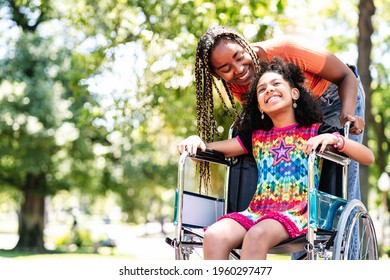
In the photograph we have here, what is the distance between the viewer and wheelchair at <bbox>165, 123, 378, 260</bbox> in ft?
10.7

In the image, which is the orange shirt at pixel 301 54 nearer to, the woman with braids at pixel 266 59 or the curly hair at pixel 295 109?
the woman with braids at pixel 266 59

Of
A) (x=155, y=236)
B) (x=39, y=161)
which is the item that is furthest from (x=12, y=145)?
(x=155, y=236)

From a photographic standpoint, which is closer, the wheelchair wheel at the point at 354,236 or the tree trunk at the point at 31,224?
the wheelchair wheel at the point at 354,236

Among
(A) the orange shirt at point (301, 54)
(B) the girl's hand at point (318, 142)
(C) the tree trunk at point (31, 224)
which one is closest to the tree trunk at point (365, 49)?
(A) the orange shirt at point (301, 54)

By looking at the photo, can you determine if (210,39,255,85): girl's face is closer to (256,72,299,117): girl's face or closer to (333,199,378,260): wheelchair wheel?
(256,72,299,117): girl's face

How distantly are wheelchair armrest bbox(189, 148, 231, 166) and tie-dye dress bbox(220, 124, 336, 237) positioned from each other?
0.19m

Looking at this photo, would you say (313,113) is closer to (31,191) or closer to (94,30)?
(94,30)

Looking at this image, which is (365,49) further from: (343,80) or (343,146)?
(343,146)

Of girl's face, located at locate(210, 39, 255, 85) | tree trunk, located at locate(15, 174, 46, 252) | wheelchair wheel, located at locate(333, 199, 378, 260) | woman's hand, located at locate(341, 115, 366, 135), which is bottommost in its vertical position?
wheelchair wheel, located at locate(333, 199, 378, 260)

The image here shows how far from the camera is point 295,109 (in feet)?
12.3

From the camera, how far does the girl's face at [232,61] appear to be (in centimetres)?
379

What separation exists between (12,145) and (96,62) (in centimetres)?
686

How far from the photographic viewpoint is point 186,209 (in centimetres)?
371

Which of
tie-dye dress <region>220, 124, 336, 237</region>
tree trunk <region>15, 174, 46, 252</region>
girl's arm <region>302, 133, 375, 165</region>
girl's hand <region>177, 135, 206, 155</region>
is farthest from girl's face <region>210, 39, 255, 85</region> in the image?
tree trunk <region>15, 174, 46, 252</region>
